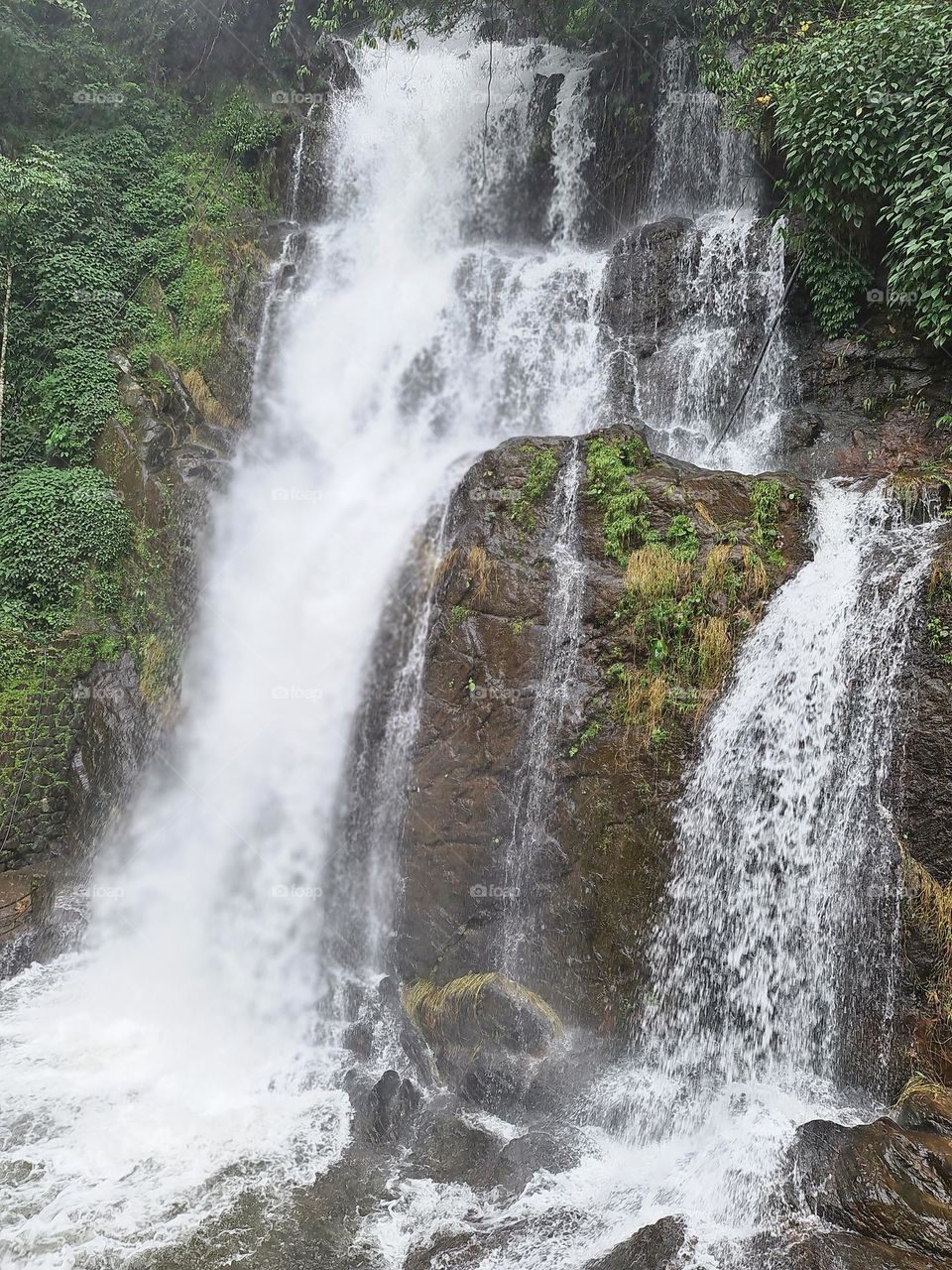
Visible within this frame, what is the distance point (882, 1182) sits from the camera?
4449 millimetres

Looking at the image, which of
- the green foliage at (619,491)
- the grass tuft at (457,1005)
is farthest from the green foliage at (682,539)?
the grass tuft at (457,1005)

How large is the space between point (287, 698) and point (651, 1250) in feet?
20.8

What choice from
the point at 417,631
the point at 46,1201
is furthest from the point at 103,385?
the point at 46,1201

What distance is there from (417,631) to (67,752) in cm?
490

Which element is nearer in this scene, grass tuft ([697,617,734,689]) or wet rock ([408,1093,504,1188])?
wet rock ([408,1093,504,1188])

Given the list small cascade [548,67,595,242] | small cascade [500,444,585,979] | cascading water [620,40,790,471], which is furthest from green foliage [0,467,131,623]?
small cascade [548,67,595,242]

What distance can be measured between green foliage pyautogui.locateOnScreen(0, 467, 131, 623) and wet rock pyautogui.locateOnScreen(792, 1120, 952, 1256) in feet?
32.5

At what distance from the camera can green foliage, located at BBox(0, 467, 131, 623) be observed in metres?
10.4

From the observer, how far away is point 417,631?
8.60 metres

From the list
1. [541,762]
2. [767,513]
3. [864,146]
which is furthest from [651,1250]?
[864,146]

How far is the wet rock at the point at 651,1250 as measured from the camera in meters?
4.70

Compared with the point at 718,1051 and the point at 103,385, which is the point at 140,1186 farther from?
the point at 103,385

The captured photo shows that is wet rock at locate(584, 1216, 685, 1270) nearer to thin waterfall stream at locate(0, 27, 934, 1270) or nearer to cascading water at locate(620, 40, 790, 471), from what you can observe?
thin waterfall stream at locate(0, 27, 934, 1270)

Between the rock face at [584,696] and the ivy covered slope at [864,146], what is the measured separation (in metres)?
2.98
